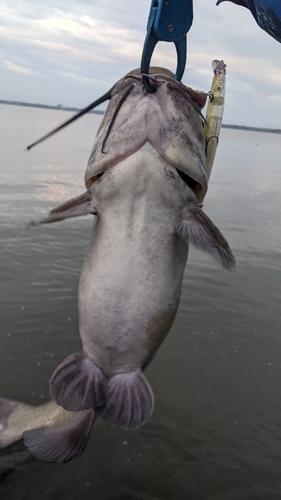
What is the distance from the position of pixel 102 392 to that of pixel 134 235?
4.08ft

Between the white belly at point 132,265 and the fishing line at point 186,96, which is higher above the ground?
the fishing line at point 186,96

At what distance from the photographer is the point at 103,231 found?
2.77m

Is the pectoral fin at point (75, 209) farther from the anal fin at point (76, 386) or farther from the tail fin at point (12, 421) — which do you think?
the tail fin at point (12, 421)

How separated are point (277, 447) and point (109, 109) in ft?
13.0

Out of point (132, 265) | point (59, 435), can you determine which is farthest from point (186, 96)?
point (59, 435)

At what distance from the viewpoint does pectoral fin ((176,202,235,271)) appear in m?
2.56

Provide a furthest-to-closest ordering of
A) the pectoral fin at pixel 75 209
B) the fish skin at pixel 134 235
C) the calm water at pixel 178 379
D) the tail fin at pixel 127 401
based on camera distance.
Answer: the calm water at pixel 178 379 → the tail fin at pixel 127 401 → the pectoral fin at pixel 75 209 → the fish skin at pixel 134 235

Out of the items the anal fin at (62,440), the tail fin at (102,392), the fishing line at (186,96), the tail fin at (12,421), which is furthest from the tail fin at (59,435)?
the fishing line at (186,96)

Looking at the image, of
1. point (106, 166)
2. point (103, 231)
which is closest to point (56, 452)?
point (103, 231)

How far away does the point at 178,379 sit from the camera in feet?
17.0

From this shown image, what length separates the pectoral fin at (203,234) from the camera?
8.41 feet

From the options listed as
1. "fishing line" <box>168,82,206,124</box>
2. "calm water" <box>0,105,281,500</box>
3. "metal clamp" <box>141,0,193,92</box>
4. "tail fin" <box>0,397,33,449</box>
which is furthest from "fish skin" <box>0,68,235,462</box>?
"calm water" <box>0,105,281,500</box>

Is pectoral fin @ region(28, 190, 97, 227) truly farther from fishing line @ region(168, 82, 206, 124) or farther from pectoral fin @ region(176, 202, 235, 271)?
fishing line @ region(168, 82, 206, 124)

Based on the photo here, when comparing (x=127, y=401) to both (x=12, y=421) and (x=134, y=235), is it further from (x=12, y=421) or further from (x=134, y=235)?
(x=12, y=421)
